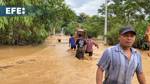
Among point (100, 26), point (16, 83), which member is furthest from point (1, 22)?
point (100, 26)

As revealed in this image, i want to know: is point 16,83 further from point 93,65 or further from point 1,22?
point 1,22

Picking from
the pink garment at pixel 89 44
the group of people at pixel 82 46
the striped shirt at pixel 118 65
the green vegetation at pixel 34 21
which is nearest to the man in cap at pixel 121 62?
the striped shirt at pixel 118 65

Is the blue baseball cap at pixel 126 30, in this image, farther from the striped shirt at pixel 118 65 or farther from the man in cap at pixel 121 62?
the striped shirt at pixel 118 65

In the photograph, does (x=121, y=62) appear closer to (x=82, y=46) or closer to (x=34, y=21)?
(x=82, y=46)

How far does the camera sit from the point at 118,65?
4.35m

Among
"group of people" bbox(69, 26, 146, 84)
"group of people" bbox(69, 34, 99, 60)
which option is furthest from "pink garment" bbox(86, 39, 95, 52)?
"group of people" bbox(69, 26, 146, 84)

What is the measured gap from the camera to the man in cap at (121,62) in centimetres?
434

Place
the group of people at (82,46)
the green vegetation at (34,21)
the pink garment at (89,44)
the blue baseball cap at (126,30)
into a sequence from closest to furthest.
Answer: the blue baseball cap at (126,30) → the group of people at (82,46) → the pink garment at (89,44) → the green vegetation at (34,21)

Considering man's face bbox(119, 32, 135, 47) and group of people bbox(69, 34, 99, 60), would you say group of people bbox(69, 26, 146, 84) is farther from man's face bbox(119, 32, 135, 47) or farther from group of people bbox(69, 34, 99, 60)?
group of people bbox(69, 34, 99, 60)

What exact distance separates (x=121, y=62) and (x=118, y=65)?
0.05 meters

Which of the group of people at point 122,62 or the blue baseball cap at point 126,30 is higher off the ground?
the blue baseball cap at point 126,30

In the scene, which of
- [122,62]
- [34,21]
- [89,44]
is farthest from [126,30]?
[34,21]

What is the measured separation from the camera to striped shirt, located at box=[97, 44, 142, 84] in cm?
435

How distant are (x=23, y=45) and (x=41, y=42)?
3.65 meters
